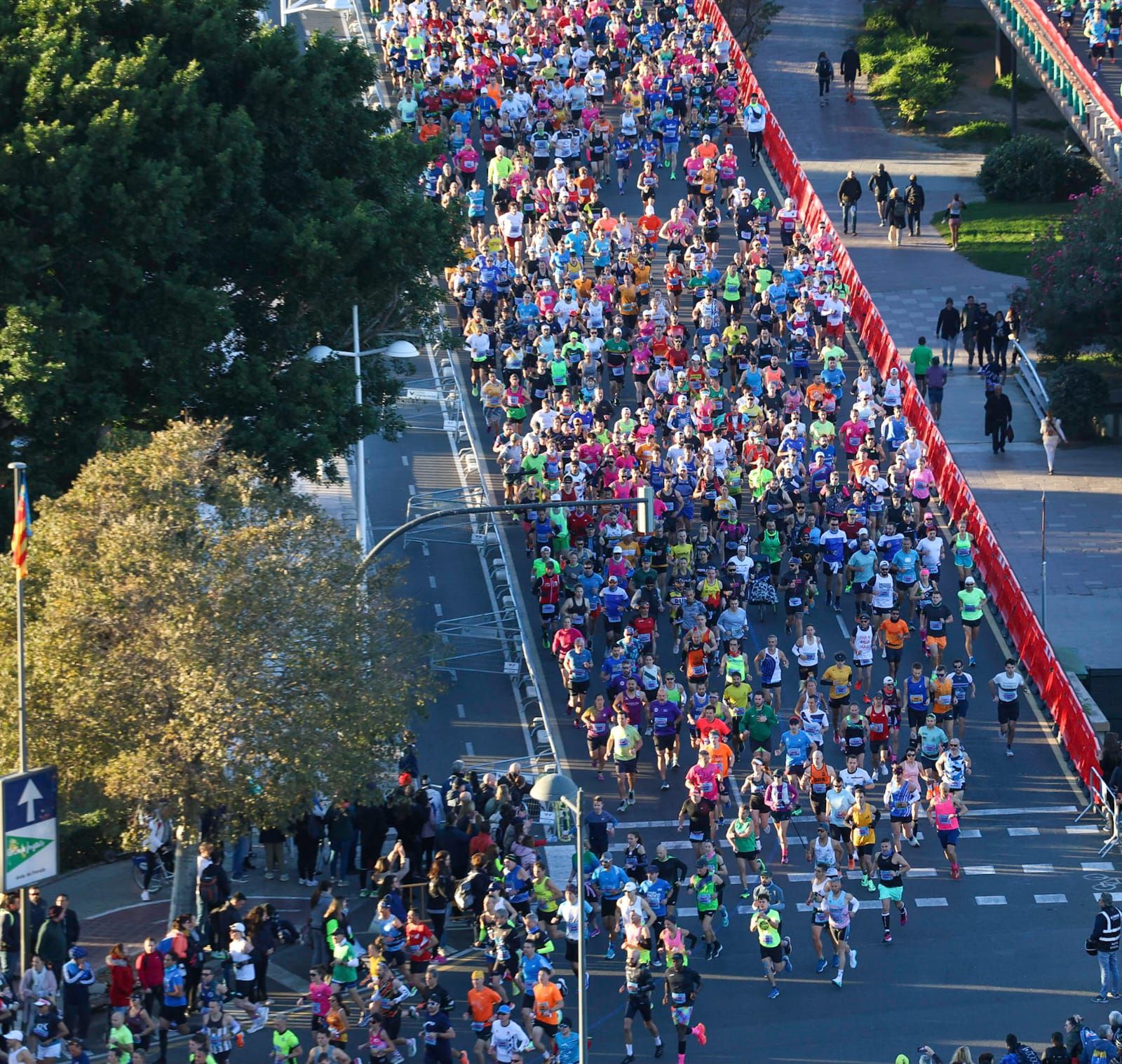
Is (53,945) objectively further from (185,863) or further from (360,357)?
(360,357)

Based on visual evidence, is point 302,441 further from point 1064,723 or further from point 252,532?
point 1064,723

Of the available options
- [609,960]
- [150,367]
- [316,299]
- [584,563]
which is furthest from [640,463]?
[609,960]

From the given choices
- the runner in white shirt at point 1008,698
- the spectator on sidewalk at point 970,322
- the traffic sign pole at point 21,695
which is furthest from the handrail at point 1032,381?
the traffic sign pole at point 21,695

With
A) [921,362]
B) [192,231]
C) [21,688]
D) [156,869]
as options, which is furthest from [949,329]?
[21,688]

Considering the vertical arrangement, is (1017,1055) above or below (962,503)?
below

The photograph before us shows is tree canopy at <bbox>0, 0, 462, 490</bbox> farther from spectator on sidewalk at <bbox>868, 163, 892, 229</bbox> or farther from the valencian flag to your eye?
spectator on sidewalk at <bbox>868, 163, 892, 229</bbox>

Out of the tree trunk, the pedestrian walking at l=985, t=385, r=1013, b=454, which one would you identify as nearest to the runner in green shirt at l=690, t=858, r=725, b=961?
the tree trunk

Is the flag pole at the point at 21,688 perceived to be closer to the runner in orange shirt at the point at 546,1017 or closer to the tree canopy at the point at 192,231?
the tree canopy at the point at 192,231

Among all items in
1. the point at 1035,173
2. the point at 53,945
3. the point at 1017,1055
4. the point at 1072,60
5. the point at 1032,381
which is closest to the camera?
the point at 1017,1055
